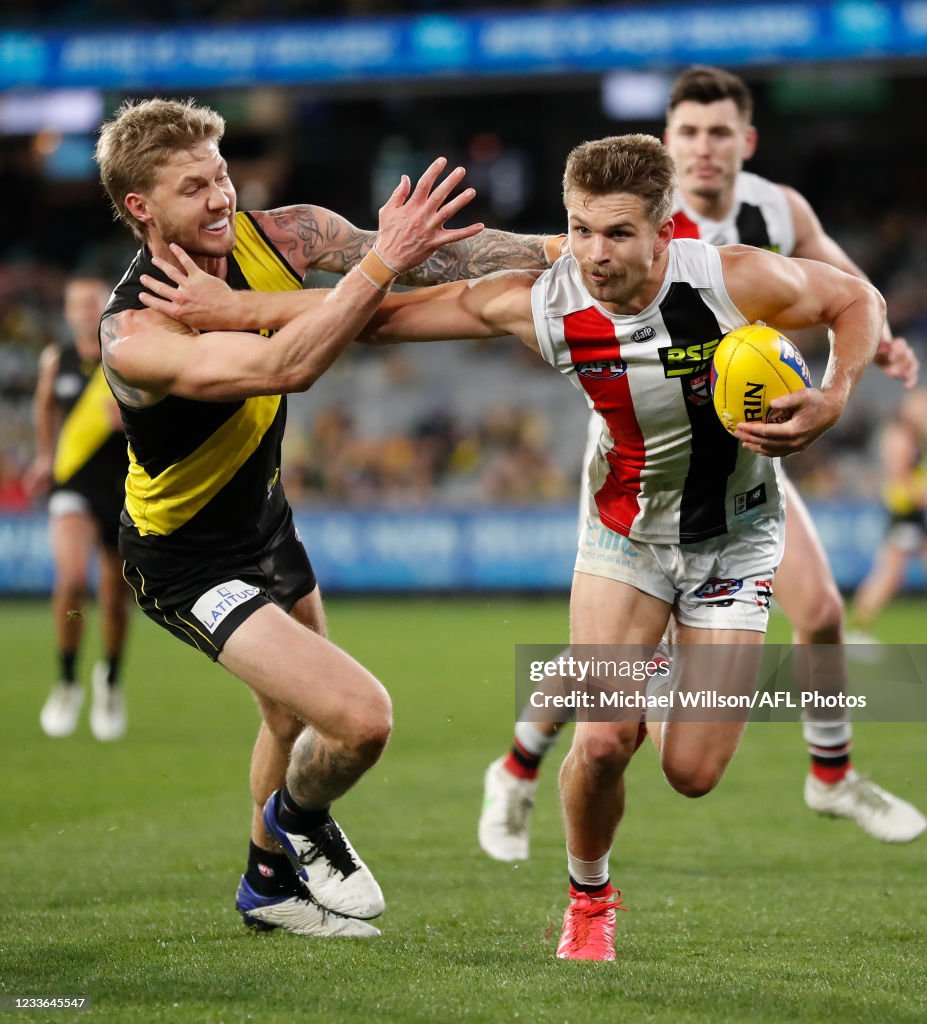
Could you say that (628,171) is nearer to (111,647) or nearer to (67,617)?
(111,647)

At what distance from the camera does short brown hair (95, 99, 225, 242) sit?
4766 millimetres

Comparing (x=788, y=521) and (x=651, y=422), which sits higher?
(x=651, y=422)

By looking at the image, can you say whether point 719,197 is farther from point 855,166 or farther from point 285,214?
point 855,166

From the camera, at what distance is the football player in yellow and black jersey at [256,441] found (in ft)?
14.8

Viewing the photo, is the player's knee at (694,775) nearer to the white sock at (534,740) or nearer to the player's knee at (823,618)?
the player's knee at (823,618)

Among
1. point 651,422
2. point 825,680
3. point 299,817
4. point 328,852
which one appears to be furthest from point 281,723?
point 825,680

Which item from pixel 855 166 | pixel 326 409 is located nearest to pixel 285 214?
pixel 326 409

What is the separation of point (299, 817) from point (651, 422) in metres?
1.71

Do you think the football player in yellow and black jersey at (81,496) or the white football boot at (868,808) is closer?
the white football boot at (868,808)

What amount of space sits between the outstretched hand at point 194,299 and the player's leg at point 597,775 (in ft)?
4.83

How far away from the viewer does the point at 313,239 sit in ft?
17.2

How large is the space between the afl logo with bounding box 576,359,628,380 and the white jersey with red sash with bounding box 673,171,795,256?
191 centimetres

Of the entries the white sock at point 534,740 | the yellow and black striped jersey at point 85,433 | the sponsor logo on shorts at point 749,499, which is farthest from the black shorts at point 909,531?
the sponsor logo on shorts at point 749,499

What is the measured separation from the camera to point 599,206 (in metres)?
4.50
